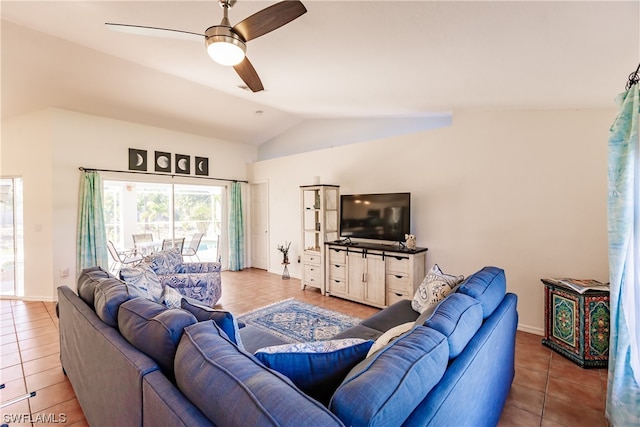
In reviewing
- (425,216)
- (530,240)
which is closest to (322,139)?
(425,216)

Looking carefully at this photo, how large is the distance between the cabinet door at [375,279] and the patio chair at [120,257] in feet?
12.5

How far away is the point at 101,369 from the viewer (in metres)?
1.51

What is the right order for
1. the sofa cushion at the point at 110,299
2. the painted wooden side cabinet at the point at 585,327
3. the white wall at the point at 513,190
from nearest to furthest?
the sofa cushion at the point at 110,299, the painted wooden side cabinet at the point at 585,327, the white wall at the point at 513,190

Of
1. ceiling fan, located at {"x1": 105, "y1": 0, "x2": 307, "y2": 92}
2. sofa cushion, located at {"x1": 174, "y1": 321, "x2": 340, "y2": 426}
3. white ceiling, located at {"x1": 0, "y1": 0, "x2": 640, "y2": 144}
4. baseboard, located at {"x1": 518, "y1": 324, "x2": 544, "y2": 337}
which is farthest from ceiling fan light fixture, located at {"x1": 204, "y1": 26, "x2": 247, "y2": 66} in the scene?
baseboard, located at {"x1": 518, "y1": 324, "x2": 544, "y2": 337}

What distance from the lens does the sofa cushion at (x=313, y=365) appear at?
3.67ft

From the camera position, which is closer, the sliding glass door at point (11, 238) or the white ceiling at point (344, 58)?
the white ceiling at point (344, 58)

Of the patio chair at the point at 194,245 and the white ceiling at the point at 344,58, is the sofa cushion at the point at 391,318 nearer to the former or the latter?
the white ceiling at the point at 344,58

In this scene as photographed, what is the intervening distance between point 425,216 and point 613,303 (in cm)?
231

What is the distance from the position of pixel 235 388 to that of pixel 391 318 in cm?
181

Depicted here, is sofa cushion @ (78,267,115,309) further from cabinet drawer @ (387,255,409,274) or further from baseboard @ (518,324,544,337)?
baseboard @ (518,324,544,337)

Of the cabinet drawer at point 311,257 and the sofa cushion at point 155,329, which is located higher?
the sofa cushion at point 155,329

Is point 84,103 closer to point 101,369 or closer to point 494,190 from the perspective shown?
point 101,369

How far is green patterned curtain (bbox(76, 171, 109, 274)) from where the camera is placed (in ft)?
14.4

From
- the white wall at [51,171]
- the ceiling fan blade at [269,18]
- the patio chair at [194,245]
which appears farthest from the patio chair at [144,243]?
the ceiling fan blade at [269,18]
